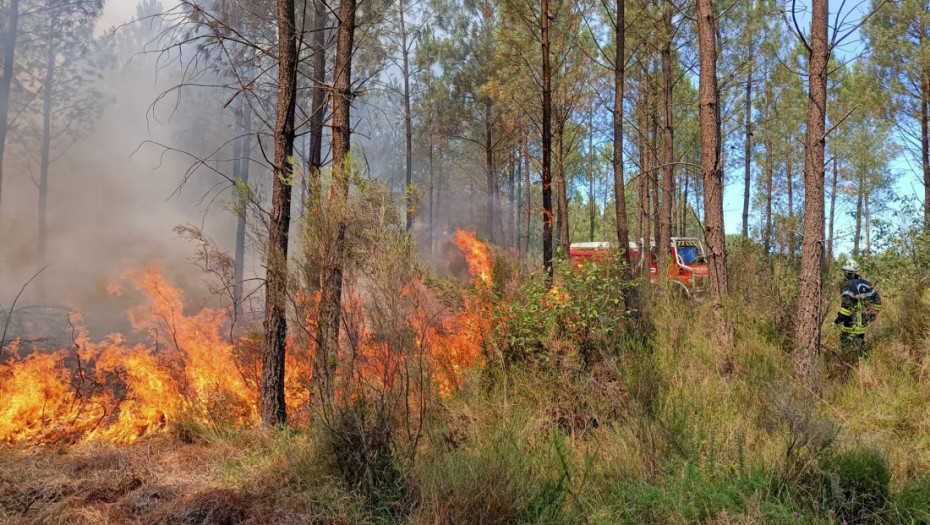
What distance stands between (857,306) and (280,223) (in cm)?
680

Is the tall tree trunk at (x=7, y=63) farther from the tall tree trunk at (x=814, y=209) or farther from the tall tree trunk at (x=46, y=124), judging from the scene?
the tall tree trunk at (x=814, y=209)

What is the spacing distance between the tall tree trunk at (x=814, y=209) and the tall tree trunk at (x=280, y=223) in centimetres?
562

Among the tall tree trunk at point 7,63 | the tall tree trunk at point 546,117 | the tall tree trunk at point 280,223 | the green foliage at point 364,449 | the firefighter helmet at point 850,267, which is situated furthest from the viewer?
the tall tree trunk at point 7,63

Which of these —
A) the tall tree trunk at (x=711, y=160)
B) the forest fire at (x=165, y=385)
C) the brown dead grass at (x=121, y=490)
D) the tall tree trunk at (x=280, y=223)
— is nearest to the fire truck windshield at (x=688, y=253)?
the tall tree trunk at (x=711, y=160)

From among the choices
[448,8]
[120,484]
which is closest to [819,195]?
[120,484]

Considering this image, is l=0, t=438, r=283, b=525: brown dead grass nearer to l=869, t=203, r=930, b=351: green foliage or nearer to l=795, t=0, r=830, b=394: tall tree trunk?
l=795, t=0, r=830, b=394: tall tree trunk

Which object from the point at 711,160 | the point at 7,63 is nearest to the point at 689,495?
the point at 711,160

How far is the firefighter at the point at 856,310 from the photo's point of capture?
6160 millimetres

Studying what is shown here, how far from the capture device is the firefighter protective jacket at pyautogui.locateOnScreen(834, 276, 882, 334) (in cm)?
625

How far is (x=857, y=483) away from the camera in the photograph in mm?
3455

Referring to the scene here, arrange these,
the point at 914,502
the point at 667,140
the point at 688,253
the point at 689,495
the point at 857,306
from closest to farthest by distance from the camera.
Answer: the point at 914,502, the point at 689,495, the point at 857,306, the point at 667,140, the point at 688,253

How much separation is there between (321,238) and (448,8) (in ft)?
63.8

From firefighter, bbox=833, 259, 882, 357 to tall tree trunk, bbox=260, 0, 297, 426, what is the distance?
21.7 feet

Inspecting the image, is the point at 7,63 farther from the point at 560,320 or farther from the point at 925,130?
the point at 925,130
